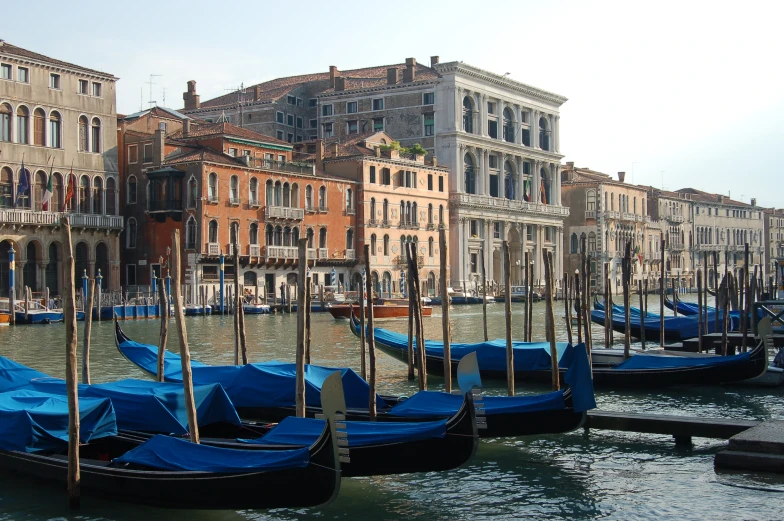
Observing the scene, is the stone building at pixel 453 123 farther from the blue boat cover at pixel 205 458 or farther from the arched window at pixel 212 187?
the blue boat cover at pixel 205 458

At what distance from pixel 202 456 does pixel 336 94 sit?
124 ft

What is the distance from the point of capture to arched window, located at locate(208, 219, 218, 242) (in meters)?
31.2

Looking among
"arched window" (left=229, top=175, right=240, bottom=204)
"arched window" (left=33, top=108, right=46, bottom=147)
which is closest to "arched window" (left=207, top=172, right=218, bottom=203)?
"arched window" (left=229, top=175, right=240, bottom=204)

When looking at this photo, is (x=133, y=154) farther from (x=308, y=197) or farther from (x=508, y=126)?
(x=508, y=126)

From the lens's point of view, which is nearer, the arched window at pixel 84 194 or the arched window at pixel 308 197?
the arched window at pixel 84 194

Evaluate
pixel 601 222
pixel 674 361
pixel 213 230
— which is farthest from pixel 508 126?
pixel 674 361

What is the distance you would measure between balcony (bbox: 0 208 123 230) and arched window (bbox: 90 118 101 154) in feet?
6.71

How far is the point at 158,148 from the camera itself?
31141 mm

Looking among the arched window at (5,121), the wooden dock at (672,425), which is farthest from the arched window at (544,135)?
the wooden dock at (672,425)

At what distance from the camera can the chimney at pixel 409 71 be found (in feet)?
140

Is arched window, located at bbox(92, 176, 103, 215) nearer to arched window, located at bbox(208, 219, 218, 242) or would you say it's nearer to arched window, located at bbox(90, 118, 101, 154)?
Result: arched window, located at bbox(90, 118, 101, 154)

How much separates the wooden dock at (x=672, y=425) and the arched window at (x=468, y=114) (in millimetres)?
34926

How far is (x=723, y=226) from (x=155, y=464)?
61181 mm

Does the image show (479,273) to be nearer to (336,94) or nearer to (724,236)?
(336,94)
